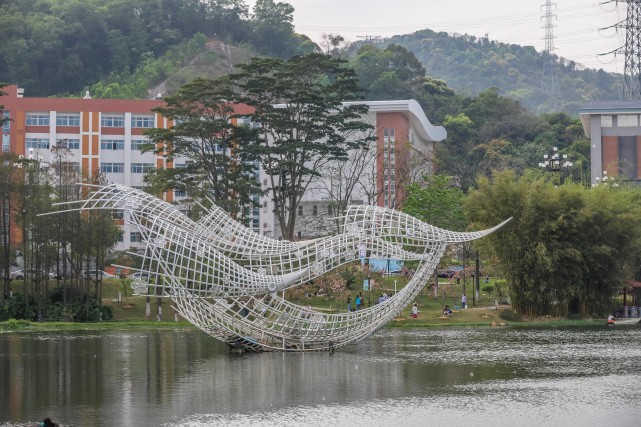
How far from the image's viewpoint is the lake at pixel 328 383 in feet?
77.4

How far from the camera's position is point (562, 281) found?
174 feet

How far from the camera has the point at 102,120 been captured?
86.6 meters

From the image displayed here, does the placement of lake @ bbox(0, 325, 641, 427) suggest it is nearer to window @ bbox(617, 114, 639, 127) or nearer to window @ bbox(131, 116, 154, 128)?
window @ bbox(131, 116, 154, 128)

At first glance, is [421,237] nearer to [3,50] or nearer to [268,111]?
[268,111]

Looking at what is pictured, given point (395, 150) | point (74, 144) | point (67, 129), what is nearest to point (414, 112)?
point (395, 150)

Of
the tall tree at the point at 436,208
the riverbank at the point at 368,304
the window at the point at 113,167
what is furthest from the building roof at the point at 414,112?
the riverbank at the point at 368,304

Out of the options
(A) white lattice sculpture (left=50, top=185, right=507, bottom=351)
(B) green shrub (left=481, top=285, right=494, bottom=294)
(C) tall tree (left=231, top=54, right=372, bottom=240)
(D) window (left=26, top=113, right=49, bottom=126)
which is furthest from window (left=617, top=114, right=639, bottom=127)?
(A) white lattice sculpture (left=50, top=185, right=507, bottom=351)

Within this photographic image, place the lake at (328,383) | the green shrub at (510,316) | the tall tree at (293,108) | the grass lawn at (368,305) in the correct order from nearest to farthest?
the lake at (328,383) → the grass lawn at (368,305) → the green shrub at (510,316) → the tall tree at (293,108)

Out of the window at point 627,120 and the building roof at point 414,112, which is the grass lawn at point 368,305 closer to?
the building roof at point 414,112

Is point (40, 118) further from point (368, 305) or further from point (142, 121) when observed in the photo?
point (368, 305)

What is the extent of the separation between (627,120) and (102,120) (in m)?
44.9

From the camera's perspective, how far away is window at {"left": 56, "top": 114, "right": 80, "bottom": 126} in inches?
3398

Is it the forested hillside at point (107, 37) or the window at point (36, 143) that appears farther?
the forested hillside at point (107, 37)

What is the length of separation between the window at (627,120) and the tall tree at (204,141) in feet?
135
